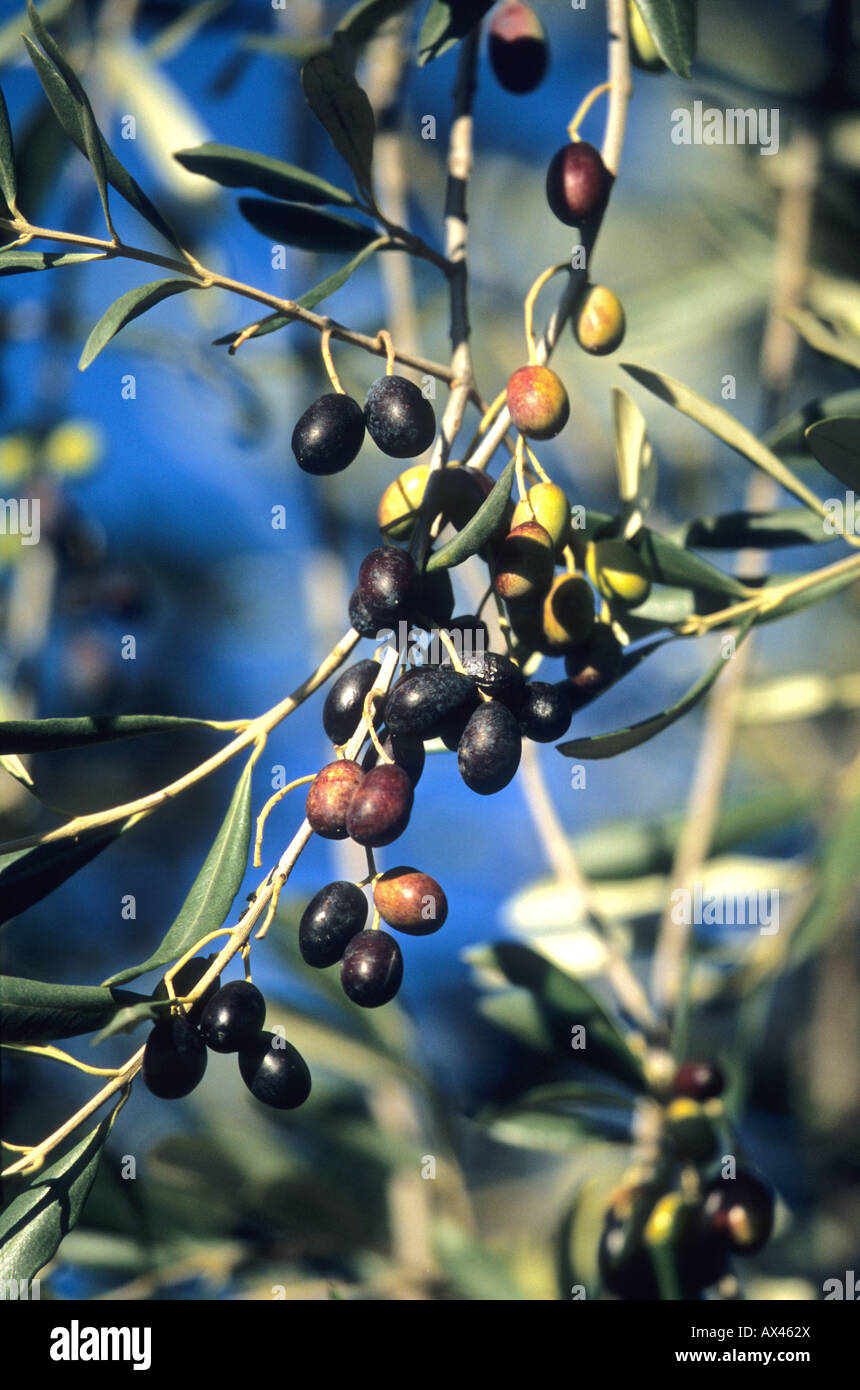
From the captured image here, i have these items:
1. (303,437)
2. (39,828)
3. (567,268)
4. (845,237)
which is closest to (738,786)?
(845,237)

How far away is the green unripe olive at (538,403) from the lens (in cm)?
82

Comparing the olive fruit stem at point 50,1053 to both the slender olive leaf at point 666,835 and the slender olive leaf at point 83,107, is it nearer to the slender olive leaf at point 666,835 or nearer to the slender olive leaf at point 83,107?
the slender olive leaf at point 83,107

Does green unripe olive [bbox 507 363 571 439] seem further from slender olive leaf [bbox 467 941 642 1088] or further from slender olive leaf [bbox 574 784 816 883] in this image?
slender olive leaf [bbox 574 784 816 883]

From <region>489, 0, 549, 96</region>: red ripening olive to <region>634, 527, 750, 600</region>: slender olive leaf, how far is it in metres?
0.52

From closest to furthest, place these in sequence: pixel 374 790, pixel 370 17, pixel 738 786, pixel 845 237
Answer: pixel 374 790 → pixel 370 17 → pixel 845 237 → pixel 738 786

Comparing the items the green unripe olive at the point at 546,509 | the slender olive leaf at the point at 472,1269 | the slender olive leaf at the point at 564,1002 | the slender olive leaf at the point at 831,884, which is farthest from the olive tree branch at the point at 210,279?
the slender olive leaf at the point at 472,1269

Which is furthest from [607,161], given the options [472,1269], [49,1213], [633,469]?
[472,1269]

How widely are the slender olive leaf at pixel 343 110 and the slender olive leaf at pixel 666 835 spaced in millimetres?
1000

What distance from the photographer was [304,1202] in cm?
166
